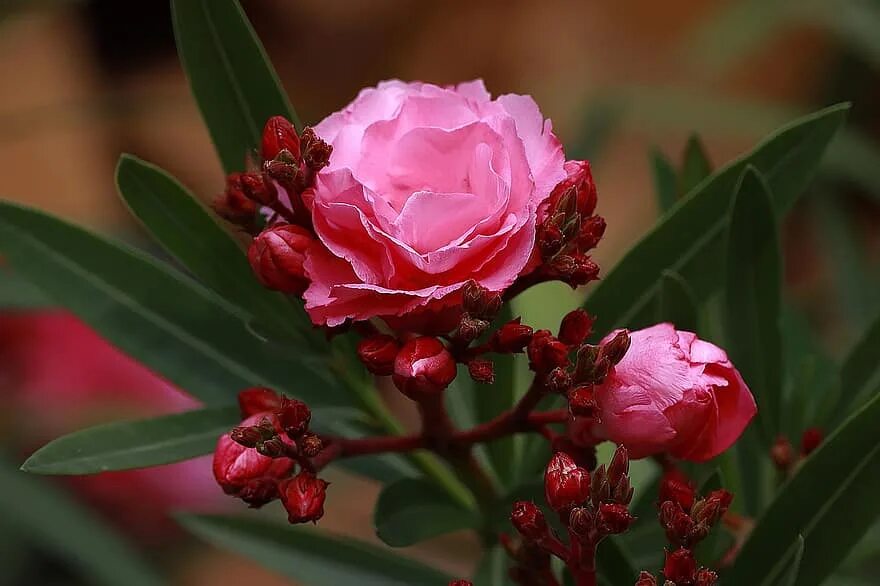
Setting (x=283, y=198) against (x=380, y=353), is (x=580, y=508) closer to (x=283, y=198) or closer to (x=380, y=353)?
(x=380, y=353)

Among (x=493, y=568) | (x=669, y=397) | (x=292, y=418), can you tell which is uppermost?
(x=669, y=397)

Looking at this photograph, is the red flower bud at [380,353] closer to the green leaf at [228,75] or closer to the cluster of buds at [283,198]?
the cluster of buds at [283,198]

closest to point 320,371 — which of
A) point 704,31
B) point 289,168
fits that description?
point 289,168

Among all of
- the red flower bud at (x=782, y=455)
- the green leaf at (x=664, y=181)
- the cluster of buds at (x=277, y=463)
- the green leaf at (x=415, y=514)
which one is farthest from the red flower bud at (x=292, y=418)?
the green leaf at (x=664, y=181)

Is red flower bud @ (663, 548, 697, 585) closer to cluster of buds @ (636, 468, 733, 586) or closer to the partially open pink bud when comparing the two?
cluster of buds @ (636, 468, 733, 586)

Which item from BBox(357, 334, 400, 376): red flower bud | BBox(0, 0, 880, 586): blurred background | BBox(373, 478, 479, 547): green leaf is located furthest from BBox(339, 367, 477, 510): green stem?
Result: BBox(0, 0, 880, 586): blurred background

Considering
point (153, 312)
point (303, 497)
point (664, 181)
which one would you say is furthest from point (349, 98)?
point (303, 497)

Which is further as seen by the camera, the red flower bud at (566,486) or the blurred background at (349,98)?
the blurred background at (349,98)
